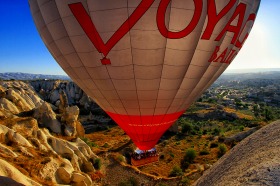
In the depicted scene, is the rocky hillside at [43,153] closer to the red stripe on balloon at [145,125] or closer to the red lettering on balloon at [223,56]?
the red stripe on balloon at [145,125]

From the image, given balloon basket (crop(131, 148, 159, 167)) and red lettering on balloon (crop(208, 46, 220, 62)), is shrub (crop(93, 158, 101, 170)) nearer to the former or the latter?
balloon basket (crop(131, 148, 159, 167))

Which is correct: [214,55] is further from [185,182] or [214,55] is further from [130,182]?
[185,182]

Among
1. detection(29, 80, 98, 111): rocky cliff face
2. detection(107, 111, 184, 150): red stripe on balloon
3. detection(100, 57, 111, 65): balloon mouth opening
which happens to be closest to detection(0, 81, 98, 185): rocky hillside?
detection(107, 111, 184, 150): red stripe on balloon

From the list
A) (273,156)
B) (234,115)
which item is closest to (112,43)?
(273,156)

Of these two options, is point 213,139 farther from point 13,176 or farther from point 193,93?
point 13,176

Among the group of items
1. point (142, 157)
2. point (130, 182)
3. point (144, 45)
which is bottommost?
point (130, 182)

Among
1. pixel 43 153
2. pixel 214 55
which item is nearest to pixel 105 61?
pixel 214 55
